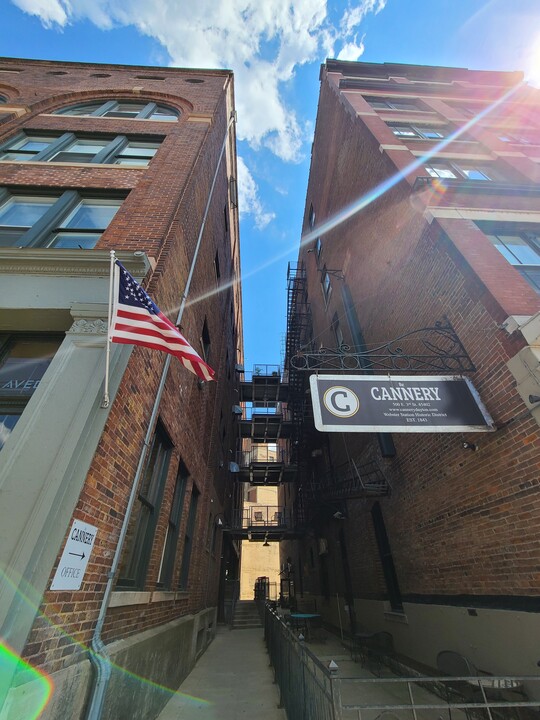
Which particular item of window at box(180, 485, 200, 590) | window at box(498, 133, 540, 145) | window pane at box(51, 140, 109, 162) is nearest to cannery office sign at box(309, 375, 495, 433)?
window at box(180, 485, 200, 590)

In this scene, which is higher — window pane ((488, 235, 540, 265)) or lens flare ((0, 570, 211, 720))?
window pane ((488, 235, 540, 265))

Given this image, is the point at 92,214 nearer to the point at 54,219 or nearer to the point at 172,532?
the point at 54,219

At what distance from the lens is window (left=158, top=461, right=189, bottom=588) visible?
6262 millimetres

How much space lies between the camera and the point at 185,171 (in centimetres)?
788

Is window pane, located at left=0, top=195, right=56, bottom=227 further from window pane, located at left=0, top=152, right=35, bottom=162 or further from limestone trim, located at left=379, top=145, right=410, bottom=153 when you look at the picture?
limestone trim, located at left=379, top=145, right=410, bottom=153

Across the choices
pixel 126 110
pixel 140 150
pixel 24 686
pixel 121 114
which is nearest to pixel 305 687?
pixel 24 686

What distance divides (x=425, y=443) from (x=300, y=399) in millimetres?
10144

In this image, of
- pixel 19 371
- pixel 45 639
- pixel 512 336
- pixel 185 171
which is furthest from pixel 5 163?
pixel 512 336

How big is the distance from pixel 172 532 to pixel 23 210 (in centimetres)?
766

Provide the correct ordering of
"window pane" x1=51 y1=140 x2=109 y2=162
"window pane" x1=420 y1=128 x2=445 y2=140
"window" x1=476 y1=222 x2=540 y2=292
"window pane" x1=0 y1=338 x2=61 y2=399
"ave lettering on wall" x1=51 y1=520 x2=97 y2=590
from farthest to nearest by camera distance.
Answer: "window pane" x1=420 y1=128 x2=445 y2=140 → "window pane" x1=51 y1=140 x2=109 y2=162 → "window" x1=476 y1=222 x2=540 y2=292 → "window pane" x1=0 y1=338 x2=61 y2=399 → "ave lettering on wall" x1=51 y1=520 x2=97 y2=590

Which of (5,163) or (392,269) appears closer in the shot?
(5,163)

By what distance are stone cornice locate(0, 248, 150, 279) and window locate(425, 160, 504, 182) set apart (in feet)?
31.4

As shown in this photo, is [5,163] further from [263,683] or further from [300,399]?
[300,399]

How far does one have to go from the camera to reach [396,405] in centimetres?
501
